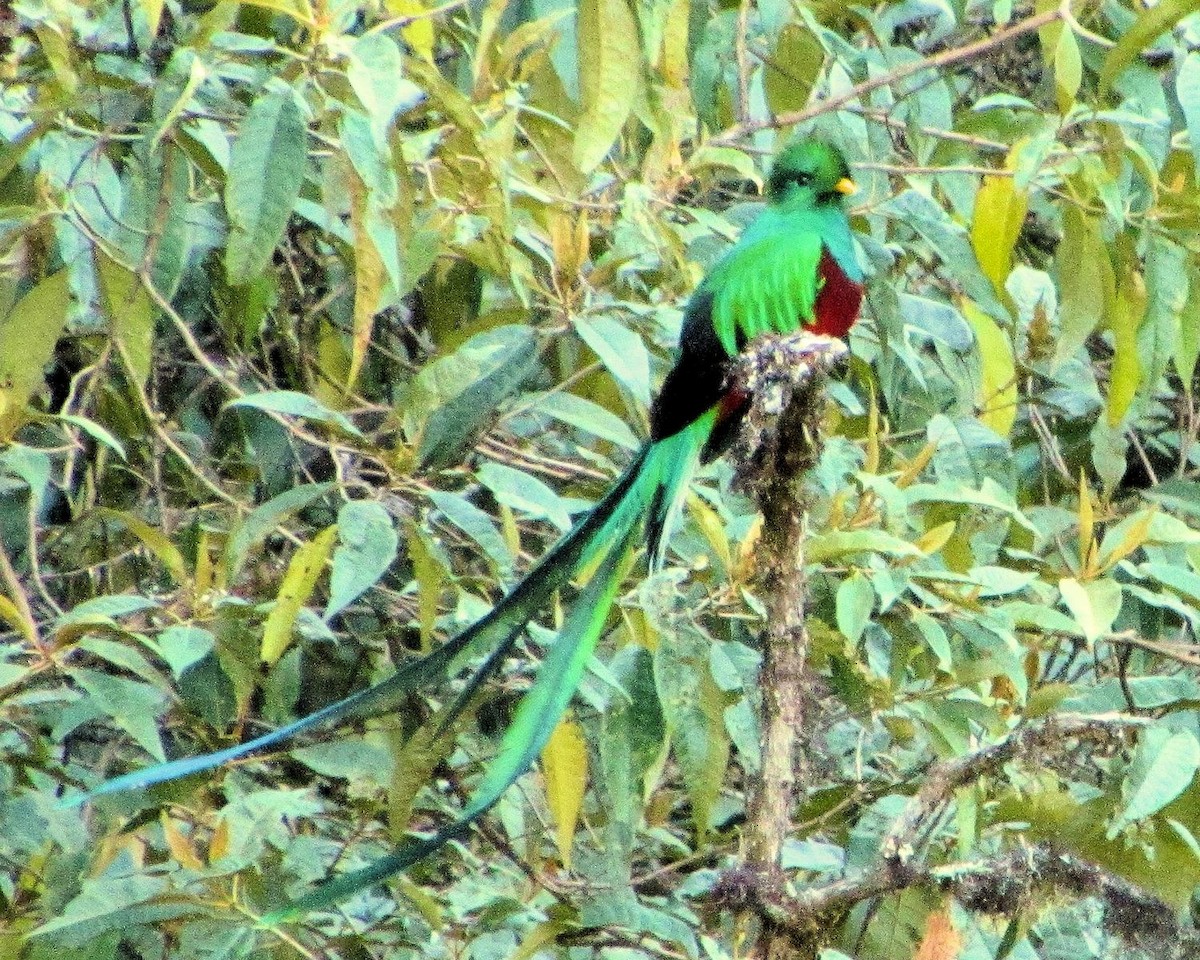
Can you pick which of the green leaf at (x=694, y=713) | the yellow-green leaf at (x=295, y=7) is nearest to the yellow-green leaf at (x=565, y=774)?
the green leaf at (x=694, y=713)

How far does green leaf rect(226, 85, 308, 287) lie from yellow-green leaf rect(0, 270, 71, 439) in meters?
0.32

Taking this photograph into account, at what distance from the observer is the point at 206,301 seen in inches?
114

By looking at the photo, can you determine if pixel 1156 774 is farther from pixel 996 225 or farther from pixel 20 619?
pixel 20 619

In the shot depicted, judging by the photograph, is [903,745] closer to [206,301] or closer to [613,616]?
[613,616]

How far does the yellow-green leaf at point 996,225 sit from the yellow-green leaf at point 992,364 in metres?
0.15

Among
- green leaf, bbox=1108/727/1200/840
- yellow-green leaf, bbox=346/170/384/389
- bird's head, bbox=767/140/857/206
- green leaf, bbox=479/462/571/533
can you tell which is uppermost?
yellow-green leaf, bbox=346/170/384/389

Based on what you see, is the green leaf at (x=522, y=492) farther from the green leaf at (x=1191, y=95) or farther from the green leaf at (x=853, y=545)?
the green leaf at (x=1191, y=95)

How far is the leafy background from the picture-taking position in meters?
2.13

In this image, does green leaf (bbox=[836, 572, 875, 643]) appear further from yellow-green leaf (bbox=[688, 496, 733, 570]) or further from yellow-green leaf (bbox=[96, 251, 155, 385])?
yellow-green leaf (bbox=[96, 251, 155, 385])

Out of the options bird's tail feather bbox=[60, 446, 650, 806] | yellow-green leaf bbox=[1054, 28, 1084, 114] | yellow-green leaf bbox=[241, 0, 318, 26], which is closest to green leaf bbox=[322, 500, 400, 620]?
bird's tail feather bbox=[60, 446, 650, 806]

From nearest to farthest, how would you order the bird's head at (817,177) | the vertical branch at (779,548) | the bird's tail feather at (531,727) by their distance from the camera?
the vertical branch at (779,548), the bird's tail feather at (531,727), the bird's head at (817,177)

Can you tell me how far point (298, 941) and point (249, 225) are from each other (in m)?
0.91

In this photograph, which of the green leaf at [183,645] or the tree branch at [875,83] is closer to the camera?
the green leaf at [183,645]

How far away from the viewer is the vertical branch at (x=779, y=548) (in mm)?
1759
